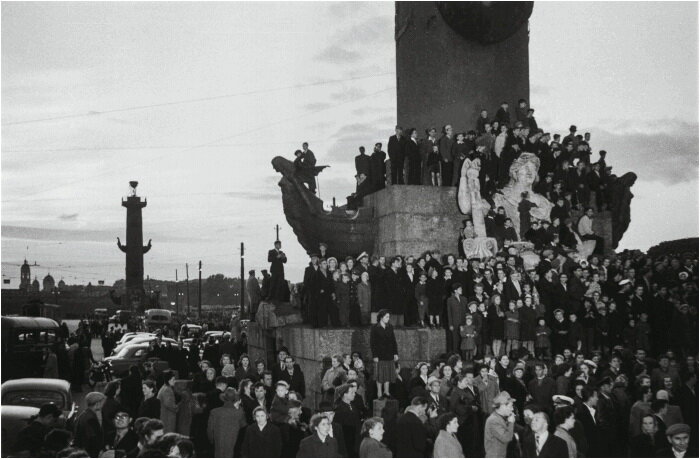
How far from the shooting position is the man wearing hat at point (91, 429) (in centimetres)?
955

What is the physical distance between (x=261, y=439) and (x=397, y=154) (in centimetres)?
1098

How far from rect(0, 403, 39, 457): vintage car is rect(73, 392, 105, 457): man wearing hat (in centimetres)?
171

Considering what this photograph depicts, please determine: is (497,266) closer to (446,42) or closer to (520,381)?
(520,381)

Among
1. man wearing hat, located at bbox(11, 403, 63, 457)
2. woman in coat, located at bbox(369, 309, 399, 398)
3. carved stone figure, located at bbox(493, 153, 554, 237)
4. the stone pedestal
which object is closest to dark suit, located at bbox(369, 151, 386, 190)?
the stone pedestal

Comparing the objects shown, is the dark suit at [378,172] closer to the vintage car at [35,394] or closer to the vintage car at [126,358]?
the vintage car at [126,358]

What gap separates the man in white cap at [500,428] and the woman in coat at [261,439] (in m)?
1.95

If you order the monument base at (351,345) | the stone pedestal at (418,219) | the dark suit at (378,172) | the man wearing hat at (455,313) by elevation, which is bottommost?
the monument base at (351,345)

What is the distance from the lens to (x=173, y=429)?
431 inches

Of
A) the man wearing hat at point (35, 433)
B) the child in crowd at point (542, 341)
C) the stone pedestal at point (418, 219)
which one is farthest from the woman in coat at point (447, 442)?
the stone pedestal at point (418, 219)

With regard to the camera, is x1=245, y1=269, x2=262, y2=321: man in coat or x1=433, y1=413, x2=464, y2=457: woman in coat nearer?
x1=433, y1=413, x2=464, y2=457: woman in coat

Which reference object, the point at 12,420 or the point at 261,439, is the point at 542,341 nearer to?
the point at 261,439

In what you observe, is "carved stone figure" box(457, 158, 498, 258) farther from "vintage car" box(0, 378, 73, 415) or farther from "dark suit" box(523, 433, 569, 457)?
"dark suit" box(523, 433, 569, 457)

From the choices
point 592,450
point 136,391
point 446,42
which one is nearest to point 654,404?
point 592,450

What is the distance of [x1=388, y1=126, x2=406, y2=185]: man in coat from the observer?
19.0 m
